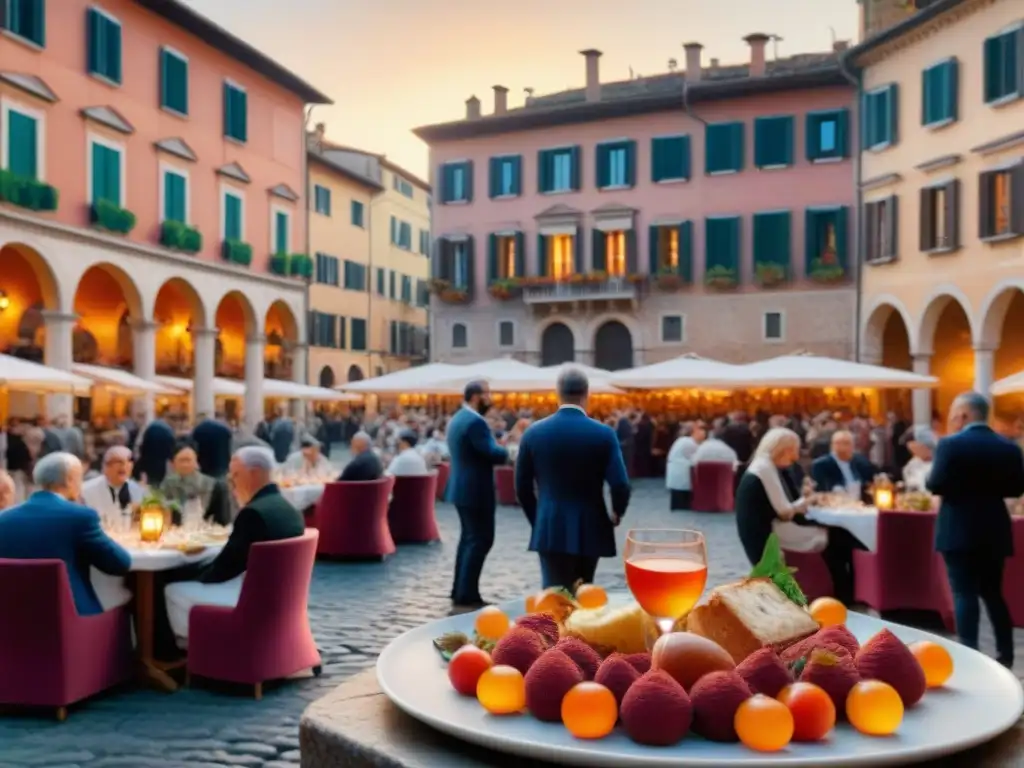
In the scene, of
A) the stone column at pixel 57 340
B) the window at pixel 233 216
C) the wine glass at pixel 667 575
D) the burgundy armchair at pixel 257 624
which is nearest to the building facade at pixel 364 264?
the window at pixel 233 216

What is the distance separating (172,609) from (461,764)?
16.5 ft

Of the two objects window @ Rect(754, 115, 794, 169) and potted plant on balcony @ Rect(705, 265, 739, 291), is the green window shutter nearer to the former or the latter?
potted plant on balcony @ Rect(705, 265, 739, 291)

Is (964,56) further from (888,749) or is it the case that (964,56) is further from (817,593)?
(888,749)

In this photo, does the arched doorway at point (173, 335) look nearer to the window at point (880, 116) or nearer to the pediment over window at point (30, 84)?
the pediment over window at point (30, 84)

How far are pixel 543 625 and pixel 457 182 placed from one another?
32926mm

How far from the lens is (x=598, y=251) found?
31719 millimetres

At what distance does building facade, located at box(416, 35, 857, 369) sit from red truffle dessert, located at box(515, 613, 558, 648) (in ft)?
89.8

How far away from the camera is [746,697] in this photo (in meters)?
1.39

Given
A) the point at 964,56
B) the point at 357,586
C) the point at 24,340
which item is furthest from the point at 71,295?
the point at 964,56

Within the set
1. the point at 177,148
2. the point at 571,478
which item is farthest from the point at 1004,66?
the point at 571,478

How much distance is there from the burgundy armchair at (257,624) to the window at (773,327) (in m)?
24.7

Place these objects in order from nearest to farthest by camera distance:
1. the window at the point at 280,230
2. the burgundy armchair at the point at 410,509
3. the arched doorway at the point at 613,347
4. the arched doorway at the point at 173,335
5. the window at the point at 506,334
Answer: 1. the burgundy armchair at the point at 410,509
2. the window at the point at 280,230
3. the arched doorway at the point at 173,335
4. the arched doorway at the point at 613,347
5. the window at the point at 506,334

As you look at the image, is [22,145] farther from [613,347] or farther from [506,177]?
[613,347]

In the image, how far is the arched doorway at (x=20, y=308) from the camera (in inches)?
831
